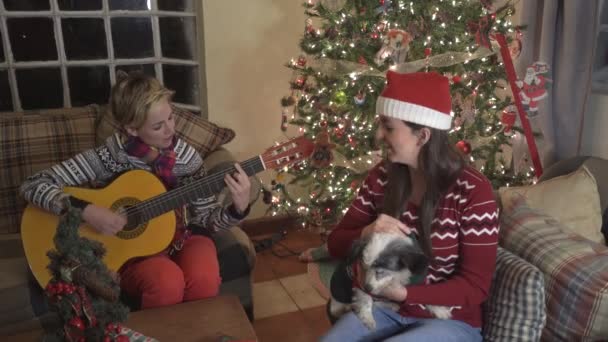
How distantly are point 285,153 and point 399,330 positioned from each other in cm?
71

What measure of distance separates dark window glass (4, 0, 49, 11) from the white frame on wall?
0.02 m

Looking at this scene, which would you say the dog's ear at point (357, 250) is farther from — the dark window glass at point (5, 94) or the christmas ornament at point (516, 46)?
the dark window glass at point (5, 94)

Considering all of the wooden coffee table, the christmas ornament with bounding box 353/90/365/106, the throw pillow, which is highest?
the christmas ornament with bounding box 353/90/365/106

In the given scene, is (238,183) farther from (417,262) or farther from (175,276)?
(417,262)

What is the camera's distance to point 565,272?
1.24 meters

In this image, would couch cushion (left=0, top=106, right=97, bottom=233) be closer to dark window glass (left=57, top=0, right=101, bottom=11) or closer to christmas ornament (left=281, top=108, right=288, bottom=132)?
dark window glass (left=57, top=0, right=101, bottom=11)

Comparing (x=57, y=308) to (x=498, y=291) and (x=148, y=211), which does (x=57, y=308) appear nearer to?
(x=148, y=211)

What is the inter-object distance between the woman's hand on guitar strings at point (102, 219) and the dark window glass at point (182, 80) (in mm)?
1433

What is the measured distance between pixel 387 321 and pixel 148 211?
90 cm

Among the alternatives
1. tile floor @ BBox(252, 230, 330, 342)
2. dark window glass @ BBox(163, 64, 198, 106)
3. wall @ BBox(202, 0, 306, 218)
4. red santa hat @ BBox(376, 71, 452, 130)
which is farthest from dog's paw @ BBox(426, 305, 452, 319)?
dark window glass @ BBox(163, 64, 198, 106)

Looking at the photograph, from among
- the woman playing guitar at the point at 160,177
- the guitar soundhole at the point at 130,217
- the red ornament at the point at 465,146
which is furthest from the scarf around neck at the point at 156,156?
the red ornament at the point at 465,146

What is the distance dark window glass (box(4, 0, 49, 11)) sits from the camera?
100 inches

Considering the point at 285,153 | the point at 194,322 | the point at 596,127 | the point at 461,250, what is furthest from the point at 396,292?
the point at 596,127

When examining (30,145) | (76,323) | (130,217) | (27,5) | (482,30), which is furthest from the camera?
(27,5)
